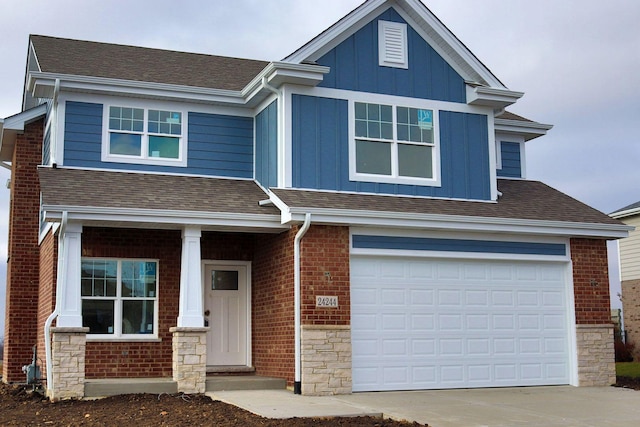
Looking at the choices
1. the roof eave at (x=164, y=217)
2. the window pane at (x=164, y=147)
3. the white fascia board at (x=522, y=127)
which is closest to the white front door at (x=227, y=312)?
the roof eave at (x=164, y=217)

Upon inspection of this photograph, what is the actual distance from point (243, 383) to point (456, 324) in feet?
13.5

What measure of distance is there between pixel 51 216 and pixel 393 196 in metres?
6.25

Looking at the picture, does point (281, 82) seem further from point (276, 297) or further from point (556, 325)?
point (556, 325)

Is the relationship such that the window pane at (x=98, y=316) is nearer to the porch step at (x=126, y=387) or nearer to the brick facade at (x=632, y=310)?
the porch step at (x=126, y=387)

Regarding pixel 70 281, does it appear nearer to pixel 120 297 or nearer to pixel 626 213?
pixel 120 297

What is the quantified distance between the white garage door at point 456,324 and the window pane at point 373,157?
1856mm

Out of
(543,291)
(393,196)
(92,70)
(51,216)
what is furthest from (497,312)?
(92,70)

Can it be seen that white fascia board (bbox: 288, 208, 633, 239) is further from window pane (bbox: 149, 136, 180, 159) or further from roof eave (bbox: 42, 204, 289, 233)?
window pane (bbox: 149, 136, 180, 159)

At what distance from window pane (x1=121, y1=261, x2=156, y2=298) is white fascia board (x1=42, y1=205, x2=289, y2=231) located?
2.05 meters

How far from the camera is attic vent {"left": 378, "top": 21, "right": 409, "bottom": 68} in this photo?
1597 centimetres

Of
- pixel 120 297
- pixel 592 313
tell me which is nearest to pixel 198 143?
pixel 120 297

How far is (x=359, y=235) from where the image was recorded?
47.4 feet

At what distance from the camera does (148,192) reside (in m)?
14.5

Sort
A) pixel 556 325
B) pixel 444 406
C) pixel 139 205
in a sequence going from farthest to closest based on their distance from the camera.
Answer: pixel 556 325
pixel 139 205
pixel 444 406
